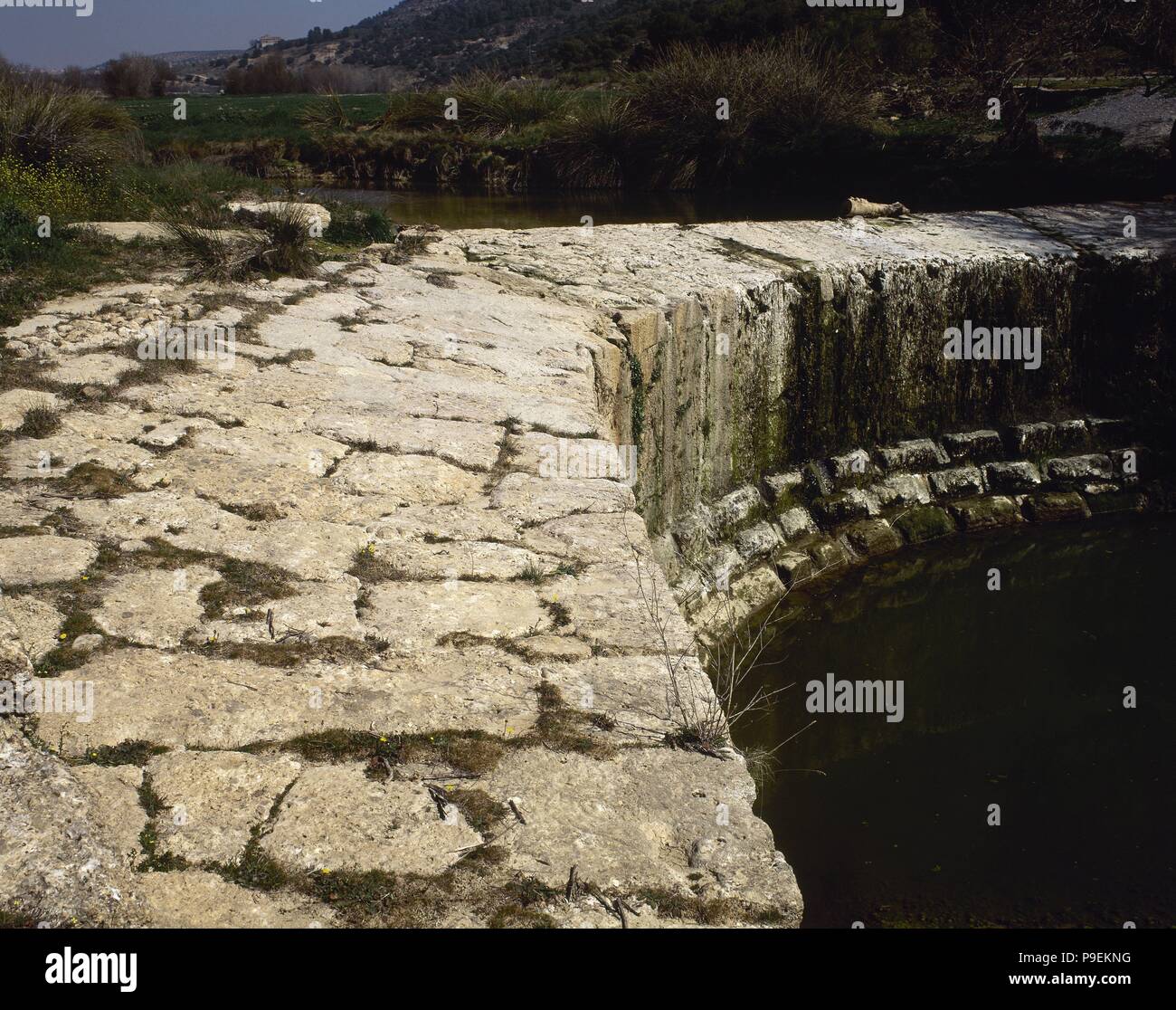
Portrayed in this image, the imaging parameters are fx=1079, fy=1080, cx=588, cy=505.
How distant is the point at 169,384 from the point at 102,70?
30298mm

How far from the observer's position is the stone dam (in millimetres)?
1899

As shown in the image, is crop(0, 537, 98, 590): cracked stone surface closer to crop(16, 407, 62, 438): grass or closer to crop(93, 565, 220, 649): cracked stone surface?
crop(93, 565, 220, 649): cracked stone surface

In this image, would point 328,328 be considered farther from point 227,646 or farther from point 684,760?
point 684,760

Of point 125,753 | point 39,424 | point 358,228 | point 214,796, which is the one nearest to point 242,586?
point 125,753

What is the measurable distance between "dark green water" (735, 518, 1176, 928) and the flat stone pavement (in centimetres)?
196

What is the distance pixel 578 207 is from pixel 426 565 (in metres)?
7.84

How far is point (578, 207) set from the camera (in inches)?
401

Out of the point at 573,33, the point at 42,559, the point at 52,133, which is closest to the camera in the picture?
the point at 42,559

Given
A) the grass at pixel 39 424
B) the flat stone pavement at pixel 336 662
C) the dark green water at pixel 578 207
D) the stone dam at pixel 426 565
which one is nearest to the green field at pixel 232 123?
the dark green water at pixel 578 207

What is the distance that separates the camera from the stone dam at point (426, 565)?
190 centimetres

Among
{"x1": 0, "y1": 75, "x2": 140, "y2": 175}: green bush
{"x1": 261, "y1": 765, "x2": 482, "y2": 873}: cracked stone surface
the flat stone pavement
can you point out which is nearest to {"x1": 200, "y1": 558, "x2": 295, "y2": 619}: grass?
the flat stone pavement

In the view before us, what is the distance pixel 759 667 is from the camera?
18.8 ft

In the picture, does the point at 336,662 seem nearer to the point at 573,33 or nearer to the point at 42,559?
the point at 42,559

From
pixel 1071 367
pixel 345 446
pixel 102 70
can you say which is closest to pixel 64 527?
pixel 345 446
